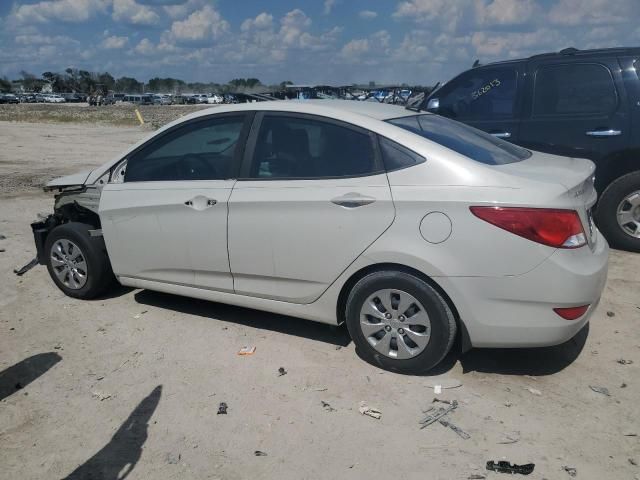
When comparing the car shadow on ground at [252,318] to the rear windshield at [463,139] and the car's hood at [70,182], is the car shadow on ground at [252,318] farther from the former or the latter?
the rear windshield at [463,139]

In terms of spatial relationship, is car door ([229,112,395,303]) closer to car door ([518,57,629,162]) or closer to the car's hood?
the car's hood

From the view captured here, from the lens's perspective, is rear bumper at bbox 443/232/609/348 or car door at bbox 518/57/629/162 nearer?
rear bumper at bbox 443/232/609/348

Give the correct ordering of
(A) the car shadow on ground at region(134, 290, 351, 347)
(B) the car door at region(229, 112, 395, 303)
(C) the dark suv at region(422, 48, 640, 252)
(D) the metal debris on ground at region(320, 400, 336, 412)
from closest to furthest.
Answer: (D) the metal debris on ground at region(320, 400, 336, 412) → (B) the car door at region(229, 112, 395, 303) → (A) the car shadow on ground at region(134, 290, 351, 347) → (C) the dark suv at region(422, 48, 640, 252)

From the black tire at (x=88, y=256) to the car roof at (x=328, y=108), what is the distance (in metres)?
1.47

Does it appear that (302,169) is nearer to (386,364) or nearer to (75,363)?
(386,364)

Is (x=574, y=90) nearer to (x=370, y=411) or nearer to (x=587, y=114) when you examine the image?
(x=587, y=114)

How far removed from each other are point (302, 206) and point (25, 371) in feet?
7.42

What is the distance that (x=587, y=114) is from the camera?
617cm

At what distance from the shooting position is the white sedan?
3439 millimetres

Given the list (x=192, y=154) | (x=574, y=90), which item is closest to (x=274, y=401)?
(x=192, y=154)

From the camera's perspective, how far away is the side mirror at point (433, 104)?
704 cm

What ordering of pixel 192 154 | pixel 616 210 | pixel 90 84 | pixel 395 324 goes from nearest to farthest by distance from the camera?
pixel 395 324, pixel 192 154, pixel 616 210, pixel 90 84

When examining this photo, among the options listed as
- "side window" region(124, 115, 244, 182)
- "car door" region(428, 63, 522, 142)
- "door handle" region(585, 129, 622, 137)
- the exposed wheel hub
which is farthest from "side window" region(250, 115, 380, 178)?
"door handle" region(585, 129, 622, 137)

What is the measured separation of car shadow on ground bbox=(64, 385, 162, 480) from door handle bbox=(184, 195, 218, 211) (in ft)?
4.79
